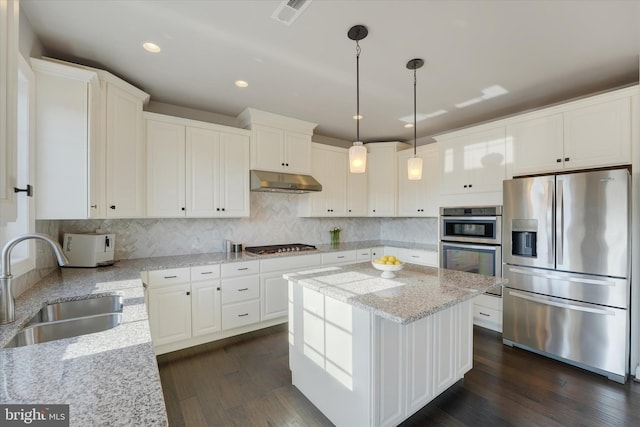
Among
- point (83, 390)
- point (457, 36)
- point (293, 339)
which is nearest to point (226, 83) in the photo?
point (457, 36)

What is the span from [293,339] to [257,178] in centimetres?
195

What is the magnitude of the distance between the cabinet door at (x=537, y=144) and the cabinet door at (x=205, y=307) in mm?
3560

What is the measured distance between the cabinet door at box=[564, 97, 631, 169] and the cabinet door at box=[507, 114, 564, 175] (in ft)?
0.22

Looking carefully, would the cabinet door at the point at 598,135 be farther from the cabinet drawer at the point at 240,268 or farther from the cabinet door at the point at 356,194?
the cabinet drawer at the point at 240,268

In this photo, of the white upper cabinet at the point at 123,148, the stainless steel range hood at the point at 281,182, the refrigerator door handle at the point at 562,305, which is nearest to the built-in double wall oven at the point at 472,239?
the refrigerator door handle at the point at 562,305

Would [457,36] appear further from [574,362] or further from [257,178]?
[574,362]

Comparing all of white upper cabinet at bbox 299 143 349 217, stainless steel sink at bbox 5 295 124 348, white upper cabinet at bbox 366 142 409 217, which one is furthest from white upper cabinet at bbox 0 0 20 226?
white upper cabinet at bbox 366 142 409 217

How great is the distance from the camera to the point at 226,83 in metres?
2.78

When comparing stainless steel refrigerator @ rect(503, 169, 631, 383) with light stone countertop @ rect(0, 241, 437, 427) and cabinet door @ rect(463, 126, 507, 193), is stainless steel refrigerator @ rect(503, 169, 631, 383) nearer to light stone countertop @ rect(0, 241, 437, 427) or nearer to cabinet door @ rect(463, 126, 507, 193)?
cabinet door @ rect(463, 126, 507, 193)

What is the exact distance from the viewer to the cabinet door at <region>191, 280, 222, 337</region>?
9.59ft

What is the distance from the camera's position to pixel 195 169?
3.17m

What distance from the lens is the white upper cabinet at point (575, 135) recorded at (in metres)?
2.43

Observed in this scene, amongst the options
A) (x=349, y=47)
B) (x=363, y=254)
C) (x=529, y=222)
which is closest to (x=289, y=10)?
(x=349, y=47)

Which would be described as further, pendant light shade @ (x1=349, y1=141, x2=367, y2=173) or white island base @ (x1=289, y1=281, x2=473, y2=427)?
pendant light shade @ (x1=349, y1=141, x2=367, y2=173)
